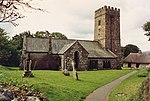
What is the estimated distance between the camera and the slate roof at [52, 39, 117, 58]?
53594mm

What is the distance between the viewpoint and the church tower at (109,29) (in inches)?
2486

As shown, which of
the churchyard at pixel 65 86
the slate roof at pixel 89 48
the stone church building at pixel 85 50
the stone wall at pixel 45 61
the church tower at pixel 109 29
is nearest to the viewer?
the churchyard at pixel 65 86

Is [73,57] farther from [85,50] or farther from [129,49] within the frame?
[129,49]

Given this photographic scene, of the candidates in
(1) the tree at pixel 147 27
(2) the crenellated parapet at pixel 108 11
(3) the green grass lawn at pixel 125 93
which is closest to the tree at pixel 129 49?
(2) the crenellated parapet at pixel 108 11

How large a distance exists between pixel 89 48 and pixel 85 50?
580 centimetres

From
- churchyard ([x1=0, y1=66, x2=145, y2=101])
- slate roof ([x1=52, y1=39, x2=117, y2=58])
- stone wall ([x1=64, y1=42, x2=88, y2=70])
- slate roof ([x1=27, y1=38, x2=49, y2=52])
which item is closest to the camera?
churchyard ([x1=0, y1=66, x2=145, y2=101])

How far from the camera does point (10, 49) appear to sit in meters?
58.3

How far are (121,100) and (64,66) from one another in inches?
1369

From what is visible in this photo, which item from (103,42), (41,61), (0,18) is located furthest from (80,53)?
(0,18)

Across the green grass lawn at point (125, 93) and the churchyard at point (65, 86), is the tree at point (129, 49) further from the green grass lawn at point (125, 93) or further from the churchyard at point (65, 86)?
the green grass lawn at point (125, 93)

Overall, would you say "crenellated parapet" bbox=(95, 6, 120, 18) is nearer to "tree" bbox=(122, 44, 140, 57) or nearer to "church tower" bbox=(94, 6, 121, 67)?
"church tower" bbox=(94, 6, 121, 67)

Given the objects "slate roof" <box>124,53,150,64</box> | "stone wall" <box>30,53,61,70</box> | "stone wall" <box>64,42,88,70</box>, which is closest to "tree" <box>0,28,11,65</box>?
"stone wall" <box>30,53,61,70</box>

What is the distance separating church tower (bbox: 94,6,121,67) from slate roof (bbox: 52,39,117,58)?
2386mm

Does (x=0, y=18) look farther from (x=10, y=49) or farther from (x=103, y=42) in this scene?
(x=103, y=42)
